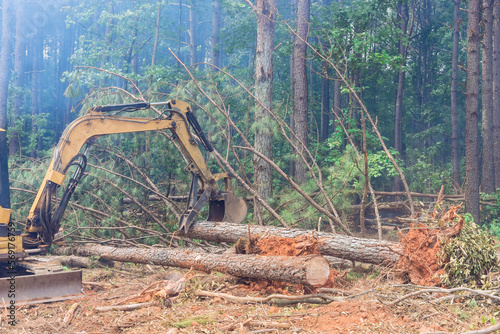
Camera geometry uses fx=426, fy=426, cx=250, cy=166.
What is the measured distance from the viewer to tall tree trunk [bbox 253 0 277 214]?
10.6m

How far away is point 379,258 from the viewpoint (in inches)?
217

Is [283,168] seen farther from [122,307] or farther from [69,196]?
[122,307]

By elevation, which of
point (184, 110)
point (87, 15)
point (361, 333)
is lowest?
point (361, 333)

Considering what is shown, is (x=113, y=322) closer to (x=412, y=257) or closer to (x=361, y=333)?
(x=361, y=333)

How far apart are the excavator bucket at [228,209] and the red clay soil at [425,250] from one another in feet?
10.7

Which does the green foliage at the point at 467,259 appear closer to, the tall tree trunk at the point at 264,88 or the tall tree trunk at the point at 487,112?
the tall tree trunk at the point at 264,88

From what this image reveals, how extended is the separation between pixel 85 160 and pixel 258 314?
376 cm

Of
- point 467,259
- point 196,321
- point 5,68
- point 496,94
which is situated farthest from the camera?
point 5,68

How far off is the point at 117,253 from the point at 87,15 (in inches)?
740

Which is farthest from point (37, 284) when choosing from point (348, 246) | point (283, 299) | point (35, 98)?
point (35, 98)

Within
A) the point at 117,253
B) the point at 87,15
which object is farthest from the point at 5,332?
the point at 87,15

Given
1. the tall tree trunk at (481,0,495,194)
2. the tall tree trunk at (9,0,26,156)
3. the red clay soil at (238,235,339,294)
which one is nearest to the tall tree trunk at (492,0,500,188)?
the tall tree trunk at (481,0,495,194)

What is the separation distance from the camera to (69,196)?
648 centimetres

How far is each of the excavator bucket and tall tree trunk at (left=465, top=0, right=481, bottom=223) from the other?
5.11 m
